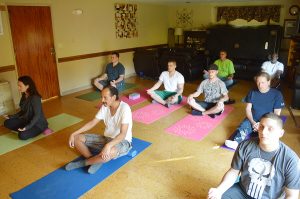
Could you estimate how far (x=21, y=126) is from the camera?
3402mm

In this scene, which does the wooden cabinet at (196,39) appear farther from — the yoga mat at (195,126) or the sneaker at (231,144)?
the sneaker at (231,144)

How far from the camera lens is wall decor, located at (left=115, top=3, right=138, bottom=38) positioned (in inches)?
251

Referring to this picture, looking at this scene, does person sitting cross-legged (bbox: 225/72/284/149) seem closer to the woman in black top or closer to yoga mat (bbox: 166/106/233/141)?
yoga mat (bbox: 166/106/233/141)

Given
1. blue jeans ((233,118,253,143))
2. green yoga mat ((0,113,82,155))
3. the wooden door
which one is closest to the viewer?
blue jeans ((233,118,253,143))

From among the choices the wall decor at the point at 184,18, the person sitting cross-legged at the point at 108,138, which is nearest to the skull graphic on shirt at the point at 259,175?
the person sitting cross-legged at the point at 108,138

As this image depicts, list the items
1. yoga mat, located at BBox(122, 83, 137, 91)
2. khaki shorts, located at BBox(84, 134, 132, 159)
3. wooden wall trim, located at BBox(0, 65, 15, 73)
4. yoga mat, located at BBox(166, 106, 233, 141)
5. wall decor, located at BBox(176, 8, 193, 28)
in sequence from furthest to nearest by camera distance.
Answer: wall decor, located at BBox(176, 8, 193, 28) → yoga mat, located at BBox(122, 83, 137, 91) → wooden wall trim, located at BBox(0, 65, 15, 73) → yoga mat, located at BBox(166, 106, 233, 141) → khaki shorts, located at BBox(84, 134, 132, 159)

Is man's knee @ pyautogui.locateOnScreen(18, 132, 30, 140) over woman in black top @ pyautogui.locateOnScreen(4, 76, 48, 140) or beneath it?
beneath

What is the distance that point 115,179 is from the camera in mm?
2445

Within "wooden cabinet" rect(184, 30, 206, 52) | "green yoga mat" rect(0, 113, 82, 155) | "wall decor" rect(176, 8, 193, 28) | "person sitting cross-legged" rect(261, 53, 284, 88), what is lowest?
"green yoga mat" rect(0, 113, 82, 155)

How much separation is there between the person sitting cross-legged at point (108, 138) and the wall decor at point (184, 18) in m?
6.13

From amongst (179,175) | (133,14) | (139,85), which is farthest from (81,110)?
(133,14)

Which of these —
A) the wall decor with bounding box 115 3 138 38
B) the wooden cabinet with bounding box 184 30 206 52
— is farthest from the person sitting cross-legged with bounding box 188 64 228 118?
the wooden cabinet with bounding box 184 30 206 52

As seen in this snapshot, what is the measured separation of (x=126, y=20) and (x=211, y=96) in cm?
372

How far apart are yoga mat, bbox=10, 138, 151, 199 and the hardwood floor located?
7cm
